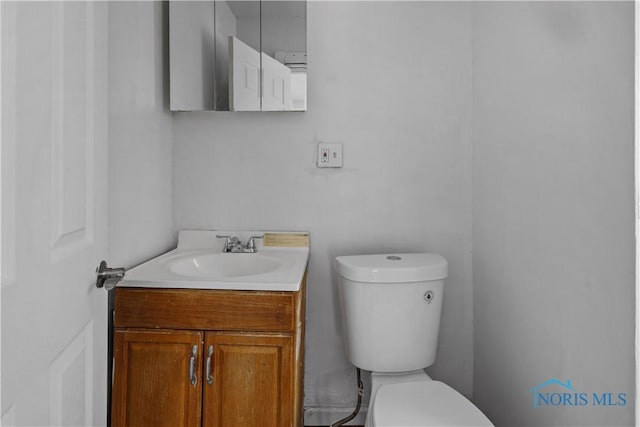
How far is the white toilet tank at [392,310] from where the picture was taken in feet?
4.90

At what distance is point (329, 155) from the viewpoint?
5.88ft

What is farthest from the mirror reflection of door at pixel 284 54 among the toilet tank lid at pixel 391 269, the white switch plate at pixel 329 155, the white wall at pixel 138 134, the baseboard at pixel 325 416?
the baseboard at pixel 325 416

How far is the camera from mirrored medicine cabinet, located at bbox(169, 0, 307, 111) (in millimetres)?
1695

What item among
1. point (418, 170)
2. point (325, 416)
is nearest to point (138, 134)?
point (418, 170)

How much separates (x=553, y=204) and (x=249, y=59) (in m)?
1.19

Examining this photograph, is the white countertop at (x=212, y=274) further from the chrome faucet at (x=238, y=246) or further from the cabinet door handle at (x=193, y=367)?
the cabinet door handle at (x=193, y=367)

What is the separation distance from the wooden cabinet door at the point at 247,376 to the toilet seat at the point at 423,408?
27 centimetres

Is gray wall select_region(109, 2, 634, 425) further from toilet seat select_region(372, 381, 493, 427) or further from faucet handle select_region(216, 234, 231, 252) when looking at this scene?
toilet seat select_region(372, 381, 493, 427)

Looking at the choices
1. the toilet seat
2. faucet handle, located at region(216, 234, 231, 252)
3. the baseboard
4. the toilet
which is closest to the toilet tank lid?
the toilet

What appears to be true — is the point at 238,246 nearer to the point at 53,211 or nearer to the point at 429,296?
the point at 429,296

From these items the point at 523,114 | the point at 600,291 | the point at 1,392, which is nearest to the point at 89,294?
the point at 1,392

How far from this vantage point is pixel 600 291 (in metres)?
1.01

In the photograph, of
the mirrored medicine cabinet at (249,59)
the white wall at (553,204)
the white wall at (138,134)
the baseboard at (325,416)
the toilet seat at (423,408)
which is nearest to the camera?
the white wall at (553,204)

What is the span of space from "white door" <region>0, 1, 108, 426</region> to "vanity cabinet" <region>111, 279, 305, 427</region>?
0.32 metres
